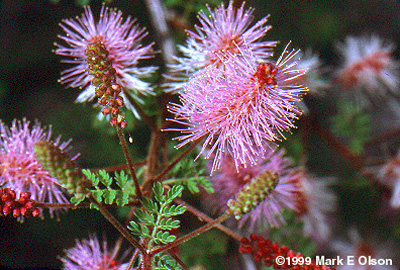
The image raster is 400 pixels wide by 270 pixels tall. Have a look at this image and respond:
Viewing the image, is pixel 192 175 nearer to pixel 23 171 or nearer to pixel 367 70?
pixel 23 171

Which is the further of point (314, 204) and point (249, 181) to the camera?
point (314, 204)

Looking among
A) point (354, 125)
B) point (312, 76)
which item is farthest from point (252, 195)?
point (354, 125)

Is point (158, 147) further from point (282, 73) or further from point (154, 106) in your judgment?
point (282, 73)

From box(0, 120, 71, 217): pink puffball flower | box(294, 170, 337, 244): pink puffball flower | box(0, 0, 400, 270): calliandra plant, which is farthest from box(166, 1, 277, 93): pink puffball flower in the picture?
box(294, 170, 337, 244): pink puffball flower

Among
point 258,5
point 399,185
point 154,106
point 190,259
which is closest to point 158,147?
point 154,106

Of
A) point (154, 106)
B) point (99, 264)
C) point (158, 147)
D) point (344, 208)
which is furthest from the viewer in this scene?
point (344, 208)

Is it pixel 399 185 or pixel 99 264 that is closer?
pixel 99 264

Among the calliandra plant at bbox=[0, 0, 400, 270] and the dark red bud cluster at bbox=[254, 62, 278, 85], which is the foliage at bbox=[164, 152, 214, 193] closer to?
the calliandra plant at bbox=[0, 0, 400, 270]
